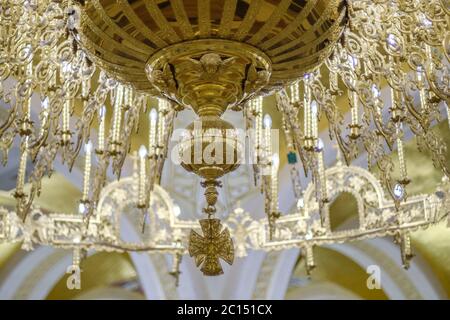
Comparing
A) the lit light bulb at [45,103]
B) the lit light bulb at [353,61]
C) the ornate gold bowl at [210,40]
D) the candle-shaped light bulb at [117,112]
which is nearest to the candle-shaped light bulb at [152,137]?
the candle-shaped light bulb at [117,112]

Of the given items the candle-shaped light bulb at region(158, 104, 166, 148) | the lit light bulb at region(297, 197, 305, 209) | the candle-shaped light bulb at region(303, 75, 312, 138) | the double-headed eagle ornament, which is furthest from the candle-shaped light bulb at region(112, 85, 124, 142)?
the lit light bulb at region(297, 197, 305, 209)

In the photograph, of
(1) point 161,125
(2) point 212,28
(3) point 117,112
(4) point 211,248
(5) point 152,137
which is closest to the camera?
(2) point 212,28

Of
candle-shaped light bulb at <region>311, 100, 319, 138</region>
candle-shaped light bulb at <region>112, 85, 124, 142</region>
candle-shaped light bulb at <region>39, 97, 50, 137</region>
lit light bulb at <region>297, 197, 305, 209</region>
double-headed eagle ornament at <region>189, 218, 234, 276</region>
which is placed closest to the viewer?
double-headed eagle ornament at <region>189, 218, 234, 276</region>

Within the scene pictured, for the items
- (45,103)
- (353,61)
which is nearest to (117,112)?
(45,103)

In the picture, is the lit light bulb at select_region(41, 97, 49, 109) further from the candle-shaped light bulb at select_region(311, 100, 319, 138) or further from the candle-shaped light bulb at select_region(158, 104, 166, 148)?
the candle-shaped light bulb at select_region(311, 100, 319, 138)

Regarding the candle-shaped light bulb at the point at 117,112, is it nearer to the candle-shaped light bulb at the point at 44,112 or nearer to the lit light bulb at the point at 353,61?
the candle-shaped light bulb at the point at 44,112

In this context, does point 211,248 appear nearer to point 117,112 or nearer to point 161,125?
point 117,112

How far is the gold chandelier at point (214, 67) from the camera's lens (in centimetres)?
243

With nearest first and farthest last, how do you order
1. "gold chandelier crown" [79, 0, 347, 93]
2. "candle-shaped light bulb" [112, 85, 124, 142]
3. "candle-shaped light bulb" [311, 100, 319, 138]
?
"gold chandelier crown" [79, 0, 347, 93], "candle-shaped light bulb" [112, 85, 124, 142], "candle-shaped light bulb" [311, 100, 319, 138]

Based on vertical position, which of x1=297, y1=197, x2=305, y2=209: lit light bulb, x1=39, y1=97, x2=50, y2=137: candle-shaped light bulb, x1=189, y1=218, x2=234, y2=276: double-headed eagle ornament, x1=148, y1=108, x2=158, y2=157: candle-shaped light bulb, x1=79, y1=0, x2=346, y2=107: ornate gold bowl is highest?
x1=297, y1=197, x2=305, y2=209: lit light bulb

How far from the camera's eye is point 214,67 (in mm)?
2570

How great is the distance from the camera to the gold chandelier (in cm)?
243

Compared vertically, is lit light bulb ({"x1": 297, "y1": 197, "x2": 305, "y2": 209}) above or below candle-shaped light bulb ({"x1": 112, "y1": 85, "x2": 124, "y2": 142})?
above

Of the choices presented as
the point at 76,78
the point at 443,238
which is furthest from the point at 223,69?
the point at 443,238
